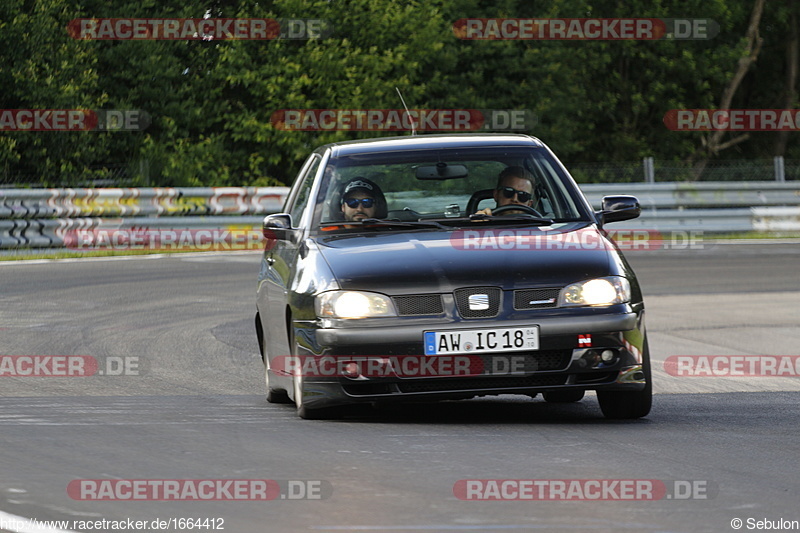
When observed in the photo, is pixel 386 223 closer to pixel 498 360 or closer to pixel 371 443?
pixel 498 360

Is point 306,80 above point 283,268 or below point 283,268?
above

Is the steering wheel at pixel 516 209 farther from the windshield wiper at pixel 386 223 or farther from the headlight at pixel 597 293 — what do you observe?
the headlight at pixel 597 293

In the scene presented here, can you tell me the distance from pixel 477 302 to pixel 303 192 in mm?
2257

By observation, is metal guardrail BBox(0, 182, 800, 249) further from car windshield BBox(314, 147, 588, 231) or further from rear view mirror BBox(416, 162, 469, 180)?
rear view mirror BBox(416, 162, 469, 180)

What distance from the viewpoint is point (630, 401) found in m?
8.16

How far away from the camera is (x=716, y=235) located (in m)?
27.8

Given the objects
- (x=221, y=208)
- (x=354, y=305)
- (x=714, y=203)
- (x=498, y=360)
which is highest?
(x=354, y=305)

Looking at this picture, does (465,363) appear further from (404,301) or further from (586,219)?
(586,219)

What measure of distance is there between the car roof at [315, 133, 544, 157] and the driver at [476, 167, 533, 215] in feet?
0.86

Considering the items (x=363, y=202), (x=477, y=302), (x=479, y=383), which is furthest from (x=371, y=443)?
(x=363, y=202)

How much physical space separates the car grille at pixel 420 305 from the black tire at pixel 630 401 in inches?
41.3

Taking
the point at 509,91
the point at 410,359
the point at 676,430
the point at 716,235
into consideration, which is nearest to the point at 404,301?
the point at 410,359

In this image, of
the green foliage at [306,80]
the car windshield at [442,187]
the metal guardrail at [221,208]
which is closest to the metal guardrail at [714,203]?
the metal guardrail at [221,208]

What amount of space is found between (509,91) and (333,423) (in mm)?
30881
